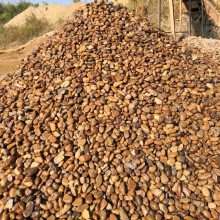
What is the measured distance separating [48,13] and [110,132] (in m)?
17.5

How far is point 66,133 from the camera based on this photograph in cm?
346

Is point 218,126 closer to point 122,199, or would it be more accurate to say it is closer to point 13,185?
point 122,199

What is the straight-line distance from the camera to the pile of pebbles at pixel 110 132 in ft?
9.56

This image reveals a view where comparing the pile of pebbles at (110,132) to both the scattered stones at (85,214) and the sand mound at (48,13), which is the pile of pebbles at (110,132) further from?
the sand mound at (48,13)

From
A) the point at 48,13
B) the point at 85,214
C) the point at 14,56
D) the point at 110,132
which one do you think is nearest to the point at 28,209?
the point at 85,214

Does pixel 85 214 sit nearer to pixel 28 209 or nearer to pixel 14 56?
pixel 28 209

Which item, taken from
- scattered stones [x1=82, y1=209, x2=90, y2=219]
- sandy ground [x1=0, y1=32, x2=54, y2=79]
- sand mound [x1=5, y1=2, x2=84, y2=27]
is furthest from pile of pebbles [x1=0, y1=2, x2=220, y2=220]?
sand mound [x1=5, y1=2, x2=84, y2=27]

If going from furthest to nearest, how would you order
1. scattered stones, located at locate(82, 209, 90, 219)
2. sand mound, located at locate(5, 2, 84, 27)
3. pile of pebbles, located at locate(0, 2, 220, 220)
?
sand mound, located at locate(5, 2, 84, 27) < pile of pebbles, located at locate(0, 2, 220, 220) < scattered stones, located at locate(82, 209, 90, 219)

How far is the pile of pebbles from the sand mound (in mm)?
14534

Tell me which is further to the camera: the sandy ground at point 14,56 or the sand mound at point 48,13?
the sand mound at point 48,13

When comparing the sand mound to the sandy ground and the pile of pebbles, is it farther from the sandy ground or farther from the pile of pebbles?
the pile of pebbles

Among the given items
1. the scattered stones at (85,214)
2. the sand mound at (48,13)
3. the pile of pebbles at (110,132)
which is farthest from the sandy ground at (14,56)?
the scattered stones at (85,214)

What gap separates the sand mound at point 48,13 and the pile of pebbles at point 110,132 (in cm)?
1453

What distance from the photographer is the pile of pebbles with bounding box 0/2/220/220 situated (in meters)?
2.91
